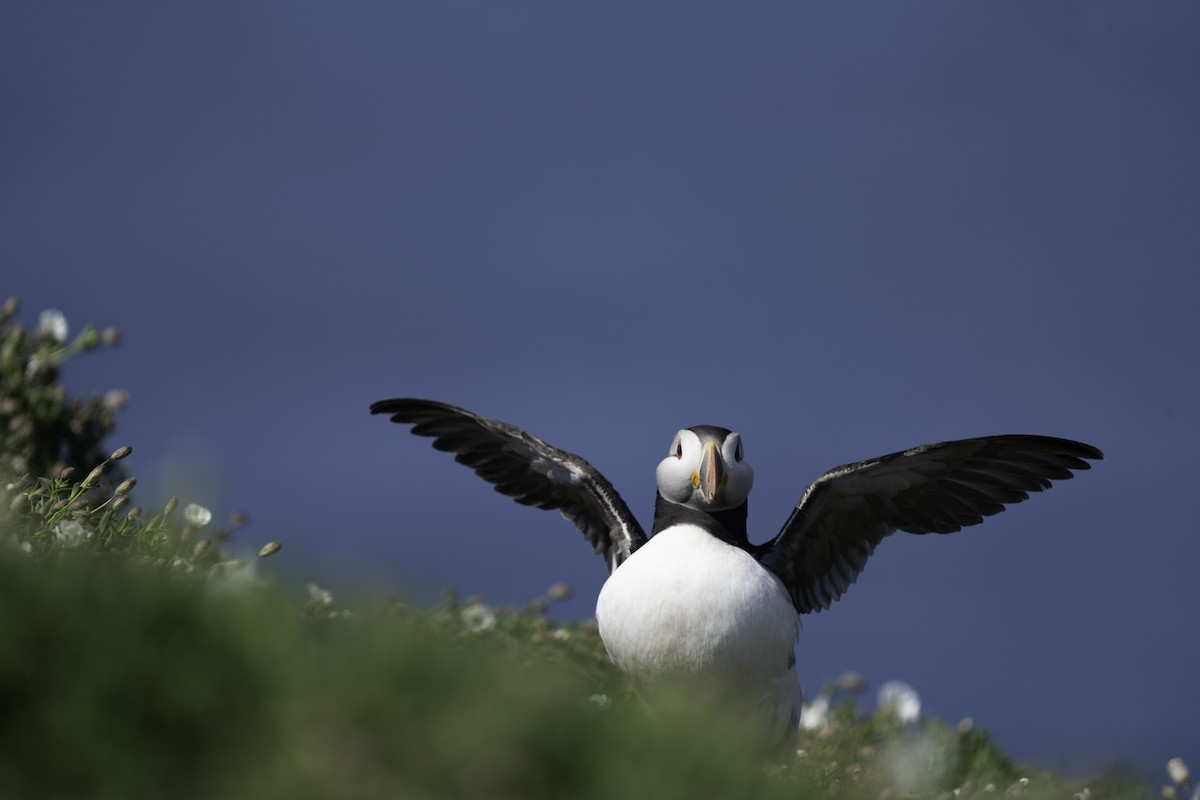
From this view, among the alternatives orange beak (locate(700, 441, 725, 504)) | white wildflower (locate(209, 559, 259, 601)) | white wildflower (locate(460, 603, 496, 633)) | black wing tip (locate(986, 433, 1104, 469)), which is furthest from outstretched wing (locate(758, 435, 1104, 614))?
white wildflower (locate(209, 559, 259, 601))

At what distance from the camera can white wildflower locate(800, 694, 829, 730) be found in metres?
11.3

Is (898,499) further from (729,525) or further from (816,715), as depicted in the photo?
(816,715)

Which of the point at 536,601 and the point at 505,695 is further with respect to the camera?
the point at 536,601

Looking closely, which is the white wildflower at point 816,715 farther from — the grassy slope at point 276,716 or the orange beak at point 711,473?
the grassy slope at point 276,716

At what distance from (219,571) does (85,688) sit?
2.95 m

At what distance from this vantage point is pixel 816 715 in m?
11.4

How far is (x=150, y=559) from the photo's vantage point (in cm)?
706

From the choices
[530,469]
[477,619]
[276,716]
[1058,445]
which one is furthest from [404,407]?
[276,716]

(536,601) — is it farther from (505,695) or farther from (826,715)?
(505,695)

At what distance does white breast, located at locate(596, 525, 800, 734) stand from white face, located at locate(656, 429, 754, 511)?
23 centimetres

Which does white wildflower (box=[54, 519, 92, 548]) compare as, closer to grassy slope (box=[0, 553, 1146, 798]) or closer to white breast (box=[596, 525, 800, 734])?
grassy slope (box=[0, 553, 1146, 798])

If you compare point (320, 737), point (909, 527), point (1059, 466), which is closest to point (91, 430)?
point (909, 527)

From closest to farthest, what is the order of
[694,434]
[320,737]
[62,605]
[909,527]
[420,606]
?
1. [320,737]
2. [62,605]
3. [420,606]
4. [694,434]
5. [909,527]

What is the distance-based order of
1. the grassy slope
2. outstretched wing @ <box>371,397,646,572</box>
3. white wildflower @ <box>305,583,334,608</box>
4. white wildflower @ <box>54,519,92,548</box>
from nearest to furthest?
the grassy slope
white wildflower @ <box>54,519,92,548</box>
white wildflower @ <box>305,583,334,608</box>
outstretched wing @ <box>371,397,646,572</box>
